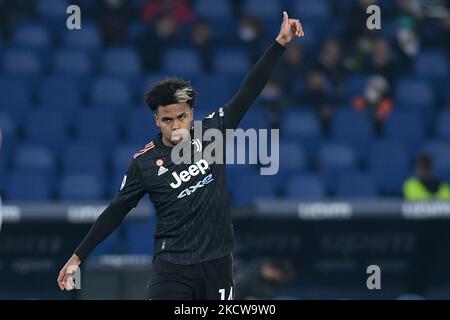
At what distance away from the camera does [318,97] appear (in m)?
14.0

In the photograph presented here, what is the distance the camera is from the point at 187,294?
5770 mm

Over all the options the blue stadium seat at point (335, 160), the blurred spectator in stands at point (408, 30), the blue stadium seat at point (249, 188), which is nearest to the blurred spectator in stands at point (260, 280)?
the blue stadium seat at point (249, 188)

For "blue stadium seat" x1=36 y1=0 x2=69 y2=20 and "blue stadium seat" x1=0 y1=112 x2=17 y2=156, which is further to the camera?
"blue stadium seat" x1=36 y1=0 x2=69 y2=20

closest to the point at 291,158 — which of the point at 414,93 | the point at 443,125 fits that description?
the point at 443,125

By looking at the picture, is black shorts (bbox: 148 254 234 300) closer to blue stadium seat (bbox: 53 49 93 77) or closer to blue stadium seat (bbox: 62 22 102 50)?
blue stadium seat (bbox: 53 49 93 77)

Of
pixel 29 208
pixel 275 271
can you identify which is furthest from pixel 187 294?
pixel 29 208

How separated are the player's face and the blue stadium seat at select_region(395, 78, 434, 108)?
9.02 m

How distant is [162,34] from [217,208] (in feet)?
29.4

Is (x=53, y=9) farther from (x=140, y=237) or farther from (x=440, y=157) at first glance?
(x=440, y=157)

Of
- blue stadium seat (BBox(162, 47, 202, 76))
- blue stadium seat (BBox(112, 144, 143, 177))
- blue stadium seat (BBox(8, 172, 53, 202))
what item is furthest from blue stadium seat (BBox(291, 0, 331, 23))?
blue stadium seat (BBox(8, 172, 53, 202))

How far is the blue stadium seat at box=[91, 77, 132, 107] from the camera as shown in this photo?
13272 mm

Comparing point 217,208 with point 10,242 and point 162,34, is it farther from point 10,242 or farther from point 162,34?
point 162,34

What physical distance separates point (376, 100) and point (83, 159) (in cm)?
430

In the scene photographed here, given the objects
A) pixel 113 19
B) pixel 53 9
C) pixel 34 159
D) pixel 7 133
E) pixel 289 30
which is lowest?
pixel 289 30
